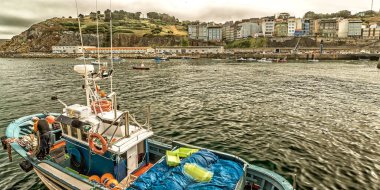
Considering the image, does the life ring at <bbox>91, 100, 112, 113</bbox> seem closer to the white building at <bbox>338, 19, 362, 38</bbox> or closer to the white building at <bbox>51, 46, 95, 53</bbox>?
the white building at <bbox>51, 46, 95, 53</bbox>

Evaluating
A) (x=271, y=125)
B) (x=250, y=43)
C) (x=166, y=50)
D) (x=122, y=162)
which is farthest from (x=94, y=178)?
(x=250, y=43)

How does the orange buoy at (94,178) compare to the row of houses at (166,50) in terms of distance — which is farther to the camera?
the row of houses at (166,50)

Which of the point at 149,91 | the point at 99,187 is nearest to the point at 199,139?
the point at 99,187

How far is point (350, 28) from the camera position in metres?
186

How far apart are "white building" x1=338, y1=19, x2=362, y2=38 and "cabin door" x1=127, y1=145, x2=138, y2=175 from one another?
22829 centimetres

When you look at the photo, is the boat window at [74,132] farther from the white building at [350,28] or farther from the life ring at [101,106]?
the white building at [350,28]

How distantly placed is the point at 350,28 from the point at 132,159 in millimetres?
229922

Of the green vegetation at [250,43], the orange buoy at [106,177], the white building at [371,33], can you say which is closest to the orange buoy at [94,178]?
the orange buoy at [106,177]

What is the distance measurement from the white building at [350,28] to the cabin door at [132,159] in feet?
749

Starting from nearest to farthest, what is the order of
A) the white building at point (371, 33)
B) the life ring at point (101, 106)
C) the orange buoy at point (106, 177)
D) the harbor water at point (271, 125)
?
the orange buoy at point (106, 177)
the life ring at point (101, 106)
the harbor water at point (271, 125)
the white building at point (371, 33)

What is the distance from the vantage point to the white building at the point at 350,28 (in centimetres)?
18500

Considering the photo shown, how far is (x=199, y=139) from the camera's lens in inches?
727

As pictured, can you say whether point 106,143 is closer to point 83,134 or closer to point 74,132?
point 83,134

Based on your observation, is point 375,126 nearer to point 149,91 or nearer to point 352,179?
point 352,179
